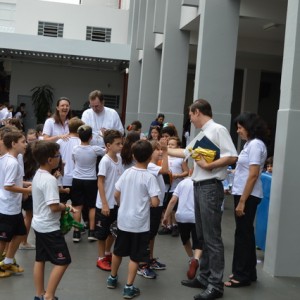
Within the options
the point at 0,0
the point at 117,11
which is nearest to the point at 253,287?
the point at 117,11

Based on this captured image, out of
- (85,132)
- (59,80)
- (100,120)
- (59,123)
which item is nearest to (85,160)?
(85,132)

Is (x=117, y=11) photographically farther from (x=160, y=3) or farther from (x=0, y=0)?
(x=160, y=3)

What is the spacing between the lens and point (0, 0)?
3048 cm

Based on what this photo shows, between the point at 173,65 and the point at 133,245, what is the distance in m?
9.30

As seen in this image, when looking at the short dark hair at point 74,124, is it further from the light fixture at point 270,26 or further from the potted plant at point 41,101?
the potted plant at point 41,101

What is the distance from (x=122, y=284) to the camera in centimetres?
548

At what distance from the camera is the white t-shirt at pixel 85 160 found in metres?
7.21

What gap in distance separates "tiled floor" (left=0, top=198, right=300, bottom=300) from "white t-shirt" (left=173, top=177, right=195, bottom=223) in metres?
0.70

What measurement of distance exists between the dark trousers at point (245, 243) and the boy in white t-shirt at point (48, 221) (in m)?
2.07

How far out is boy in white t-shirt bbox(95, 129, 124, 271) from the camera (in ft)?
19.6

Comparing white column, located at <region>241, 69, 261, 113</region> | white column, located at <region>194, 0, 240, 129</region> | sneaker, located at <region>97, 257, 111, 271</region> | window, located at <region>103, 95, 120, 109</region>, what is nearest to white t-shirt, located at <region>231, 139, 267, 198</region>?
sneaker, located at <region>97, 257, 111, 271</region>

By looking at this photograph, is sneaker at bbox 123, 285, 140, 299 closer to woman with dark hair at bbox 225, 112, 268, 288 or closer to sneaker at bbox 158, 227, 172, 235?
woman with dark hair at bbox 225, 112, 268, 288

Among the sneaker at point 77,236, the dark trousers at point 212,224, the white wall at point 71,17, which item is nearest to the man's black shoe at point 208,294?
the dark trousers at point 212,224

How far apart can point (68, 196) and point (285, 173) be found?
11.4 feet
